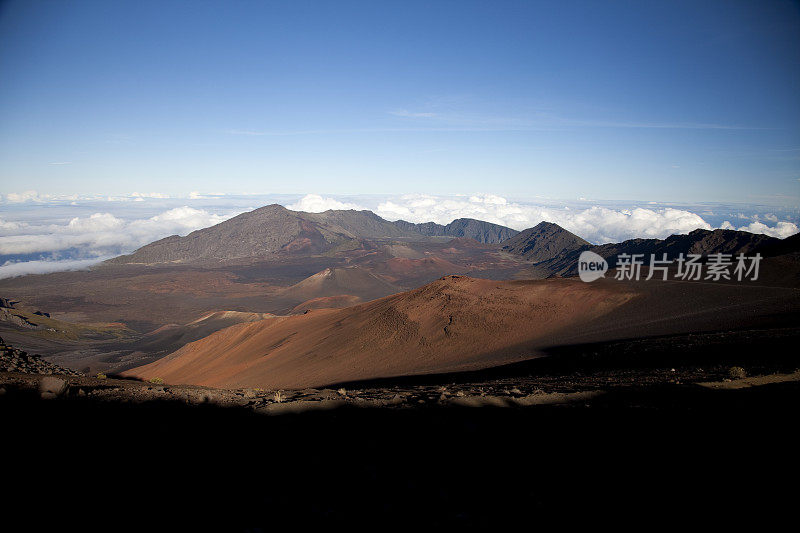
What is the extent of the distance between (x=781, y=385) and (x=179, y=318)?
294 ft

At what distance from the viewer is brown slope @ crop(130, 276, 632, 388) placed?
20.5 metres

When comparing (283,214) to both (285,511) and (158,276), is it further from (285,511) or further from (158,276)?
(285,511)

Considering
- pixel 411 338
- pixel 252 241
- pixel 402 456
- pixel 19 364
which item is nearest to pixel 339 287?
pixel 411 338

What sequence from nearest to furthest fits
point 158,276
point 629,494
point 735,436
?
point 629,494, point 735,436, point 158,276

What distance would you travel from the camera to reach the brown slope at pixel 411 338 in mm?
20484

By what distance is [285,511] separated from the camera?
420 cm

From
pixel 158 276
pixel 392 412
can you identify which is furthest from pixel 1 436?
pixel 158 276

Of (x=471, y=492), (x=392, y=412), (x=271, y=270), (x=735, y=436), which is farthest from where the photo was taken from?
(x=271, y=270)

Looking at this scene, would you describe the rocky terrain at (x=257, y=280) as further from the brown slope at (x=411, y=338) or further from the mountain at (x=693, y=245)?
the brown slope at (x=411, y=338)

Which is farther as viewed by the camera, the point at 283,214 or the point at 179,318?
the point at 283,214

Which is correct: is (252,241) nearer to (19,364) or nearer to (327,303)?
(327,303)

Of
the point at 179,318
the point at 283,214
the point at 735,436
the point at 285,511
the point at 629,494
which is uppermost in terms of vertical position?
the point at 283,214

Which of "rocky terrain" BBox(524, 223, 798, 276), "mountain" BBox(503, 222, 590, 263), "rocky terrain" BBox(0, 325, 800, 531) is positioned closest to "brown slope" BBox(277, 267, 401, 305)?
"rocky terrain" BBox(524, 223, 798, 276)

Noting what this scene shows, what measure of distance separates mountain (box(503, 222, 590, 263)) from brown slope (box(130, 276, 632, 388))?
129504mm
